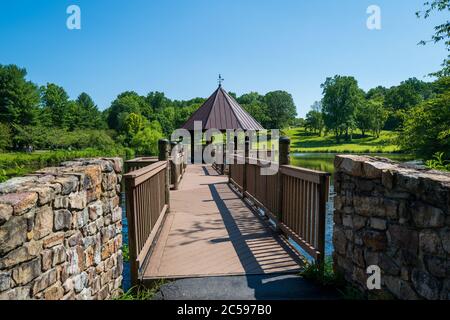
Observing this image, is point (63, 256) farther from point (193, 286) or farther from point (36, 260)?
point (193, 286)

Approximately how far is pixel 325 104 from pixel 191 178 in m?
55.5

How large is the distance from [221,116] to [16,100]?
1896 inches

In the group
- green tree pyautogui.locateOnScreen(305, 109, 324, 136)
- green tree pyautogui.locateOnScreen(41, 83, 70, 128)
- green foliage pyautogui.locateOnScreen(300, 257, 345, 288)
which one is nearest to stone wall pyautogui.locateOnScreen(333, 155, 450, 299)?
green foliage pyautogui.locateOnScreen(300, 257, 345, 288)

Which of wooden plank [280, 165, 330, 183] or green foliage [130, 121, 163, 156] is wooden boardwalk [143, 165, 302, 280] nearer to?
wooden plank [280, 165, 330, 183]

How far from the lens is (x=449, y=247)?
7.34 feet

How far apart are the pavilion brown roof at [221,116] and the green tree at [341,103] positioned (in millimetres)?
48863

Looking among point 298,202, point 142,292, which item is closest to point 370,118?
point 298,202

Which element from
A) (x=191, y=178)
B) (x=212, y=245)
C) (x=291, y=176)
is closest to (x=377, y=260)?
(x=291, y=176)

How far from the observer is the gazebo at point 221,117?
574 inches

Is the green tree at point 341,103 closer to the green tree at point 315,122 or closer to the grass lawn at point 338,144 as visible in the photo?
the grass lawn at point 338,144

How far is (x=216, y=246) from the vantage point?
4.82 m

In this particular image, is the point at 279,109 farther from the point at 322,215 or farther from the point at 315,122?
the point at 322,215

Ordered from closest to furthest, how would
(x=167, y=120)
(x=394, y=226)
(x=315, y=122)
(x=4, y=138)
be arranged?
1. (x=394, y=226)
2. (x=4, y=138)
3. (x=315, y=122)
4. (x=167, y=120)

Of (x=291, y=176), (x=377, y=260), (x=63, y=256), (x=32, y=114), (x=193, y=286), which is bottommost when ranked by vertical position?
(x=193, y=286)
